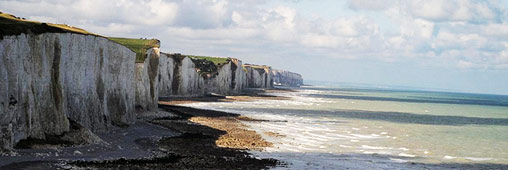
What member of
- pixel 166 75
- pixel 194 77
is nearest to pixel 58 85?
pixel 166 75

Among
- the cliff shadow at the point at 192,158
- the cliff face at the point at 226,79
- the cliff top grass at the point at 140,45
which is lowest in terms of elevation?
the cliff shadow at the point at 192,158

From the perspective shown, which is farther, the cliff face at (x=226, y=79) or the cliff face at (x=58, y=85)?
the cliff face at (x=226, y=79)

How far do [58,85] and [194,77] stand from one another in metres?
72.0

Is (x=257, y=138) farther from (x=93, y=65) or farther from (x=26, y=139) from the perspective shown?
(x=26, y=139)

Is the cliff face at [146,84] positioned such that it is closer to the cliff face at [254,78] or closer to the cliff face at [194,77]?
the cliff face at [194,77]

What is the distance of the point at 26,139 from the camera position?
2420 centimetres

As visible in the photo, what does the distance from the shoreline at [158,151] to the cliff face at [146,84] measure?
21.8 feet

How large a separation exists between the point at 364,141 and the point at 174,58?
180 ft

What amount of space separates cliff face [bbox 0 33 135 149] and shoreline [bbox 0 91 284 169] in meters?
1.13

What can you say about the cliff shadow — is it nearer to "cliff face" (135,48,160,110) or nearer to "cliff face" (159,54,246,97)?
"cliff face" (135,48,160,110)

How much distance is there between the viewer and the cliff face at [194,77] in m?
83.4

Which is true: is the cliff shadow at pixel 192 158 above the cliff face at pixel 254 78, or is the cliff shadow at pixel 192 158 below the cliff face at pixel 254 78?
below

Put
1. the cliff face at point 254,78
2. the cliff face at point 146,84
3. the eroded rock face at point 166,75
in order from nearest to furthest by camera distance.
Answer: the cliff face at point 146,84, the eroded rock face at point 166,75, the cliff face at point 254,78

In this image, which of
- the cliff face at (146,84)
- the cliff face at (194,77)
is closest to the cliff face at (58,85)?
→ the cliff face at (146,84)
